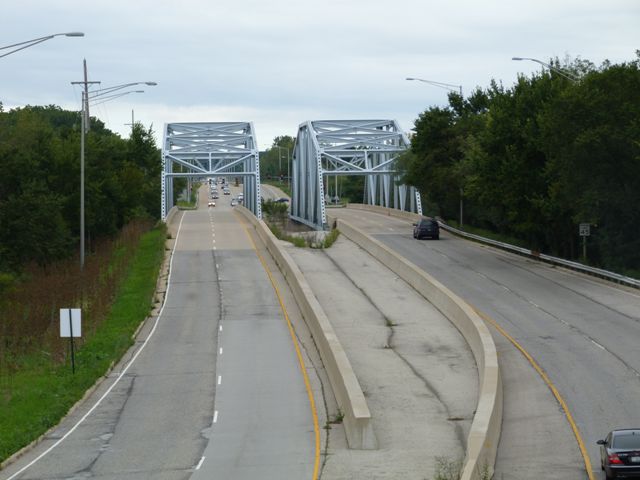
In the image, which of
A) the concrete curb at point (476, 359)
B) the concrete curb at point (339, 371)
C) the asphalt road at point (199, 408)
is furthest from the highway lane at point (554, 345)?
the asphalt road at point (199, 408)

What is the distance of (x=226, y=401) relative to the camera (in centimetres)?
2791

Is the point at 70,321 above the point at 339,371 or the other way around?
above

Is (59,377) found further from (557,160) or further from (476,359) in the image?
(557,160)

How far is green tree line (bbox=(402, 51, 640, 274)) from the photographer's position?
47.2m

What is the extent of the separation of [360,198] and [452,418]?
151m

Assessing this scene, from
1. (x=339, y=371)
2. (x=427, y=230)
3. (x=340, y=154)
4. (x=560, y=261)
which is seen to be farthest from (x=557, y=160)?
(x=340, y=154)

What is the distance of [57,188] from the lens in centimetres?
6762

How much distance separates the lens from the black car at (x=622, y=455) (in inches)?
732

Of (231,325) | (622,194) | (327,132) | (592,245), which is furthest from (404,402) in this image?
(327,132)

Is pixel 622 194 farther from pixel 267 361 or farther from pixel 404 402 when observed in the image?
pixel 404 402

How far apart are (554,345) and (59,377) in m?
14.4

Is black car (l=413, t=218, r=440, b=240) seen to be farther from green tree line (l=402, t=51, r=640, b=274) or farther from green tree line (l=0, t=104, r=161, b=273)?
green tree line (l=0, t=104, r=161, b=273)

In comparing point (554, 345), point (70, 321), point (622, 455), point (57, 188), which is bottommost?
point (554, 345)

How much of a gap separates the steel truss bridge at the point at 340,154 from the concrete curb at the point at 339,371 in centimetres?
5814
